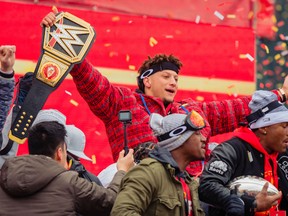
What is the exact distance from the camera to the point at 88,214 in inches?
183

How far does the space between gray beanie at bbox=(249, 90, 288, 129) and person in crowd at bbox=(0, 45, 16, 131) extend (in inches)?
57.1

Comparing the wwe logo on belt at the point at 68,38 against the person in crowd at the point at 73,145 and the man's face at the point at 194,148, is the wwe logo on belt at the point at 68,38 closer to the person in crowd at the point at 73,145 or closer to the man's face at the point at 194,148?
the person in crowd at the point at 73,145

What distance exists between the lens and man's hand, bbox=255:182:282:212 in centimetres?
505

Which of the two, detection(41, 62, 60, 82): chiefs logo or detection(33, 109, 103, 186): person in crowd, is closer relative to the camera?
detection(33, 109, 103, 186): person in crowd

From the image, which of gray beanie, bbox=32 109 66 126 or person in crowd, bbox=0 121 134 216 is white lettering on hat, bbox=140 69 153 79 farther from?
person in crowd, bbox=0 121 134 216

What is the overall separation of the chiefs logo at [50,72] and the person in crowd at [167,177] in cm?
77

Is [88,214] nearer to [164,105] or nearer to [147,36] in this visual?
[164,105]

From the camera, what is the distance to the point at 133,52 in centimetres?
827

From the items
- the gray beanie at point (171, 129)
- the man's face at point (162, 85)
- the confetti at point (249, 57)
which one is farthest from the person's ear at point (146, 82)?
the confetti at point (249, 57)

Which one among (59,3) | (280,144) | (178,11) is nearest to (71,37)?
(280,144)

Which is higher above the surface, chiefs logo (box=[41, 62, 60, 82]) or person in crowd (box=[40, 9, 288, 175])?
chiefs logo (box=[41, 62, 60, 82])

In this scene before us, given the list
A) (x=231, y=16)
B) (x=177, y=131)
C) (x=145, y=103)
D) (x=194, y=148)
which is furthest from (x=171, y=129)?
(x=231, y=16)

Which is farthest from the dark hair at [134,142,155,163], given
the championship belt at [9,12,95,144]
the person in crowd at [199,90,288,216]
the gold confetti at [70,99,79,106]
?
the gold confetti at [70,99,79,106]

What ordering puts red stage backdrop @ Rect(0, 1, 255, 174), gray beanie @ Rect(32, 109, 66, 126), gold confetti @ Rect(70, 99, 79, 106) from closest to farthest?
1. gray beanie @ Rect(32, 109, 66, 126)
2. red stage backdrop @ Rect(0, 1, 255, 174)
3. gold confetti @ Rect(70, 99, 79, 106)
